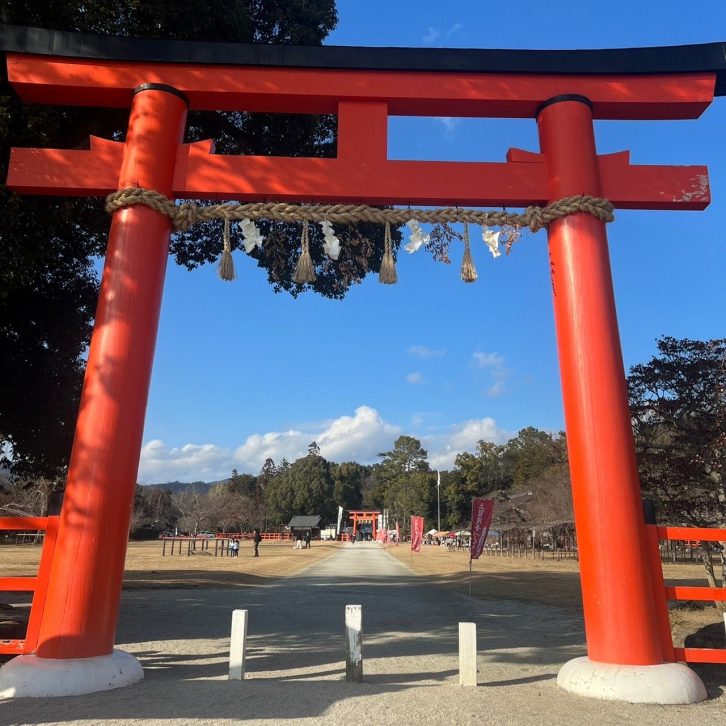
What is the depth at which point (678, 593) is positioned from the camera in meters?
4.20

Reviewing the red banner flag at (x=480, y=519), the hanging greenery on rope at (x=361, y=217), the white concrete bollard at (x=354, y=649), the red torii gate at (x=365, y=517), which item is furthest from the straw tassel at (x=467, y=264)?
the red torii gate at (x=365, y=517)

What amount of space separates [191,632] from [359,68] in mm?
6928

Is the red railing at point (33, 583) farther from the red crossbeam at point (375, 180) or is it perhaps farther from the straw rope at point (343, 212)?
the red crossbeam at point (375, 180)

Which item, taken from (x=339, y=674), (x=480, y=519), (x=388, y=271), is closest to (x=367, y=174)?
(x=388, y=271)

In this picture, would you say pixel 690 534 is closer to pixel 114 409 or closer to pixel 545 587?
pixel 114 409

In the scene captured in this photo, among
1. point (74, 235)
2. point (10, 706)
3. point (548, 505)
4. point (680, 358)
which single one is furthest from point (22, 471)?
point (548, 505)

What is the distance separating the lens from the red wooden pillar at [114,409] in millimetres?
3955

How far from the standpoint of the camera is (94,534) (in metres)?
4.05

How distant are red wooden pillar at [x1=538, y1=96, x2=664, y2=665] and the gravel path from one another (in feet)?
1.89

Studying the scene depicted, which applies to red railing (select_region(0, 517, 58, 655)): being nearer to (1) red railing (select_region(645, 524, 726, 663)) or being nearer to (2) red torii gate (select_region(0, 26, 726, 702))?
(2) red torii gate (select_region(0, 26, 726, 702))

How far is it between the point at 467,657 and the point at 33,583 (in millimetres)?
3265

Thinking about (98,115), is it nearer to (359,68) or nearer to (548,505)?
(359,68)

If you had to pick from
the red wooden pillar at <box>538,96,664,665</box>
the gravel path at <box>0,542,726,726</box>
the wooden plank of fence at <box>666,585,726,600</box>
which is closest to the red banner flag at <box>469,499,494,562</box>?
the gravel path at <box>0,542,726,726</box>

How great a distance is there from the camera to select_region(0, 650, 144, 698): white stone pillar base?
3.62 meters
